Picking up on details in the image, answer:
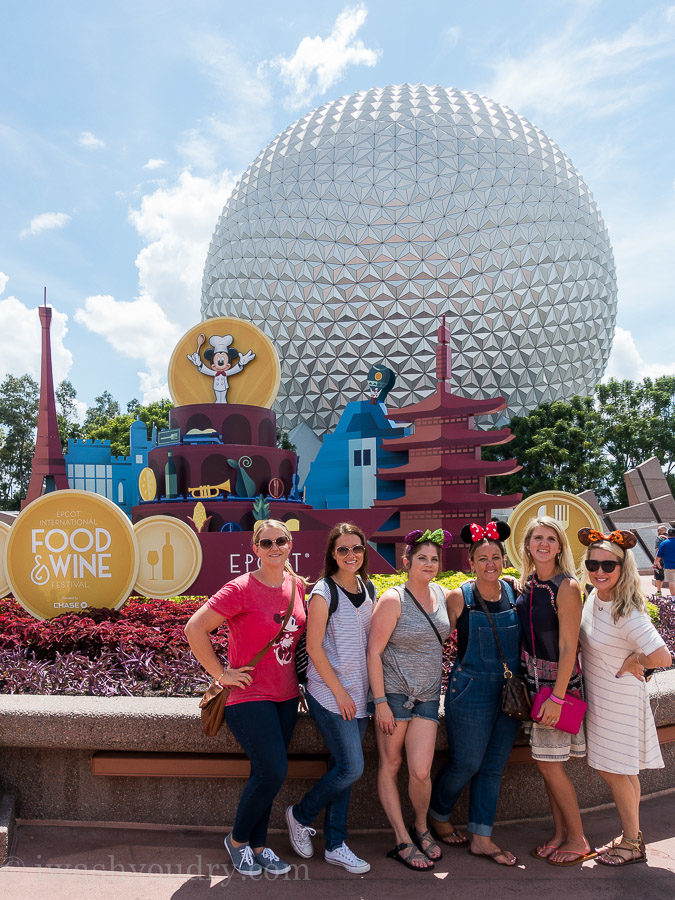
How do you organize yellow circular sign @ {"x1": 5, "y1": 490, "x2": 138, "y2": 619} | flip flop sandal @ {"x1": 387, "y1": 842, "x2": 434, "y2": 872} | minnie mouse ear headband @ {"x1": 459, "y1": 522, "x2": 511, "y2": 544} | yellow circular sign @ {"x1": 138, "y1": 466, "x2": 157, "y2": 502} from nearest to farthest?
1. flip flop sandal @ {"x1": 387, "y1": 842, "x2": 434, "y2": 872}
2. minnie mouse ear headband @ {"x1": 459, "y1": 522, "x2": 511, "y2": 544}
3. yellow circular sign @ {"x1": 5, "y1": 490, "x2": 138, "y2": 619}
4. yellow circular sign @ {"x1": 138, "y1": 466, "x2": 157, "y2": 502}

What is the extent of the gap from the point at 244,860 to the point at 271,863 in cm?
16

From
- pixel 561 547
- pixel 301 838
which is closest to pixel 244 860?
pixel 301 838

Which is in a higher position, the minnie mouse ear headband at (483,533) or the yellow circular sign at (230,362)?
the yellow circular sign at (230,362)

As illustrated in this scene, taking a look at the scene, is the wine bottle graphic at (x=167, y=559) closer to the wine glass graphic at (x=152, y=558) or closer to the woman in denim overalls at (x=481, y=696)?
the wine glass graphic at (x=152, y=558)

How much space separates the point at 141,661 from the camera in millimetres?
5332

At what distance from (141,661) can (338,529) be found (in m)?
2.31

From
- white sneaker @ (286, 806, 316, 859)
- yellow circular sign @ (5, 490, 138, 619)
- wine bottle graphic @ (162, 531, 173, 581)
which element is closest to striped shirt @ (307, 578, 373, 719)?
white sneaker @ (286, 806, 316, 859)

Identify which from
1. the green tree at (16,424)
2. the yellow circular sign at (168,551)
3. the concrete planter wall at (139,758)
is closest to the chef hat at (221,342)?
the yellow circular sign at (168,551)

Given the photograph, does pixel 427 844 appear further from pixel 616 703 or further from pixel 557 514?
pixel 557 514

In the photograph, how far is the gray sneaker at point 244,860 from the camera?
153 inches

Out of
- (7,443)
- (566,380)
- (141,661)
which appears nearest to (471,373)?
(566,380)

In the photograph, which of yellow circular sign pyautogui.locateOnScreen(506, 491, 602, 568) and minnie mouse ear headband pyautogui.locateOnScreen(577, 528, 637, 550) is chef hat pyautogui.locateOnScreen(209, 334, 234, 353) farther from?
minnie mouse ear headband pyautogui.locateOnScreen(577, 528, 637, 550)

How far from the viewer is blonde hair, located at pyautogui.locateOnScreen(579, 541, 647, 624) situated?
4.02 meters

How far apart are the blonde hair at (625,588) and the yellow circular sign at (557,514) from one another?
236 inches
